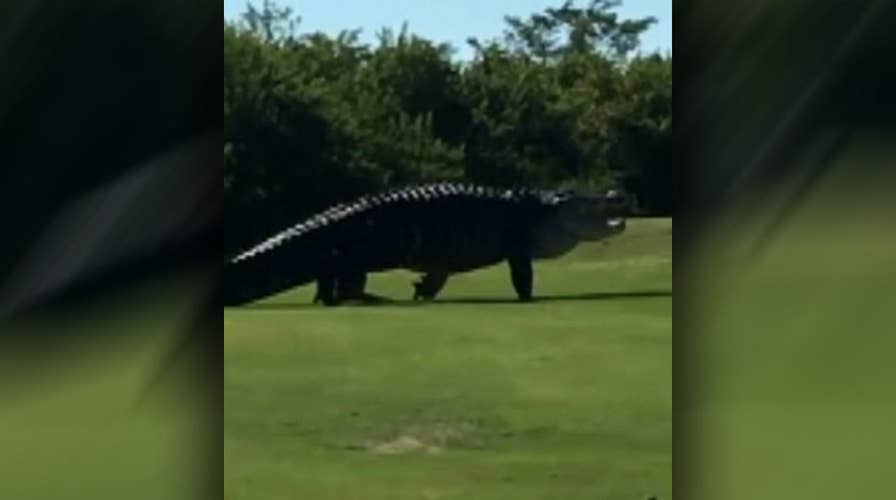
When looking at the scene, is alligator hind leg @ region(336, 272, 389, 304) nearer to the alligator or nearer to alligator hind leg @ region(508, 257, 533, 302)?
the alligator

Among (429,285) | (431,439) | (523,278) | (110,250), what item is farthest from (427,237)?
(110,250)

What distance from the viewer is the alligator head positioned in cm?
301

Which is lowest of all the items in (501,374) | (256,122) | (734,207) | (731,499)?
(731,499)

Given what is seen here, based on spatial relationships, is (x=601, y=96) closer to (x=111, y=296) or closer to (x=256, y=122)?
(x=256, y=122)

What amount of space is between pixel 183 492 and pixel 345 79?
0.98 metres

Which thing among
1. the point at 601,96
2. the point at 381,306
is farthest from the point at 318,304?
the point at 601,96

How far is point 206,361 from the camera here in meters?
2.88

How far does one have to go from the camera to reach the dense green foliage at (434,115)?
9.59 ft

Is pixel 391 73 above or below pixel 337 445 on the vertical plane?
above

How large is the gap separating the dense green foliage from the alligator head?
0.04 m

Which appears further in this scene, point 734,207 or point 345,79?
point 345,79

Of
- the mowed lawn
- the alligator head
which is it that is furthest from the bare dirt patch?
the alligator head

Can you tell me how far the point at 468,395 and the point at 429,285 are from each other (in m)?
0.29

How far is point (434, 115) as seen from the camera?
121 inches
